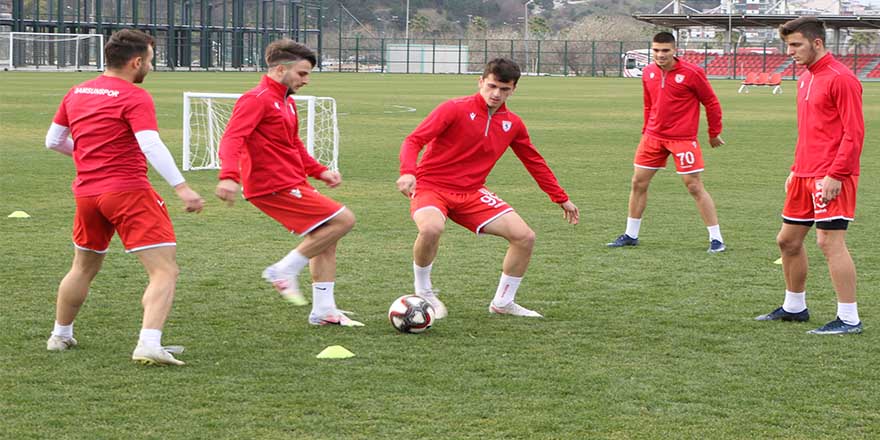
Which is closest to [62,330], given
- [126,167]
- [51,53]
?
[126,167]

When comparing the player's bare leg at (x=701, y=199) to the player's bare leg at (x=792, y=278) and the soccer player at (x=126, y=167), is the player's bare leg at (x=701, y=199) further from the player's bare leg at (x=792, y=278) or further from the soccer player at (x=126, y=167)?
the soccer player at (x=126, y=167)

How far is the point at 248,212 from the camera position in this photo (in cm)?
1187

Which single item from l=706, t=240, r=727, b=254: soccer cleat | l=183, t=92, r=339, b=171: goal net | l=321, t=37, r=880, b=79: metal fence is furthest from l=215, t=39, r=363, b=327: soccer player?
l=321, t=37, r=880, b=79: metal fence

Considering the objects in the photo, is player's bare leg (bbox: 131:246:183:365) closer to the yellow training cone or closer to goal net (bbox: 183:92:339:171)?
the yellow training cone

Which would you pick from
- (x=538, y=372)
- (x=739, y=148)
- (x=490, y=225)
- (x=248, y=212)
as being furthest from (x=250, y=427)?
(x=739, y=148)

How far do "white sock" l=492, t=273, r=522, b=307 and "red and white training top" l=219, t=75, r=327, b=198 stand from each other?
136 centimetres

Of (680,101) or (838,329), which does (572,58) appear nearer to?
(680,101)

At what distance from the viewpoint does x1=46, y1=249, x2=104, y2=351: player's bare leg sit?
5926 mm

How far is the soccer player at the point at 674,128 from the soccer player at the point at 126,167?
5.16 meters

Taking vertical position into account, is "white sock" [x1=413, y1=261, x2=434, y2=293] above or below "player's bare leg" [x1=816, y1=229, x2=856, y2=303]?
below

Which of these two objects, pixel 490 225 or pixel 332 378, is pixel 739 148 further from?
pixel 332 378

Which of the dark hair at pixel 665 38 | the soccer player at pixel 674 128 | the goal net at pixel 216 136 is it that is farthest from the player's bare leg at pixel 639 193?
the goal net at pixel 216 136

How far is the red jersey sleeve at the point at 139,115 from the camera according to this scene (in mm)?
5438

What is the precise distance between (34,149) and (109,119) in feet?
44.5
